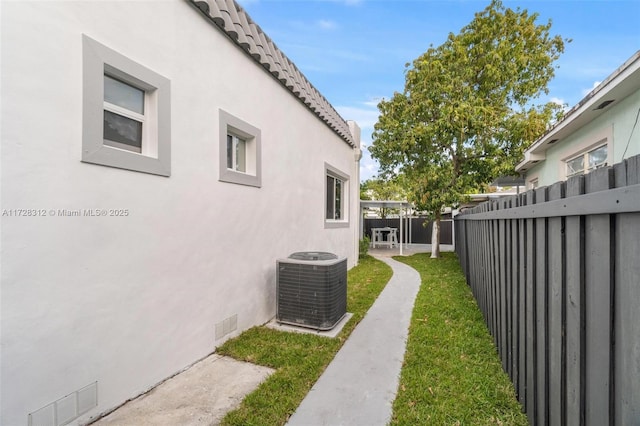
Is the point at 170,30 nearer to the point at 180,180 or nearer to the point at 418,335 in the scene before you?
the point at 180,180

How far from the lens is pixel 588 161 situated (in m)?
6.17

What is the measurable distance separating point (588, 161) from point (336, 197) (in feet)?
18.8

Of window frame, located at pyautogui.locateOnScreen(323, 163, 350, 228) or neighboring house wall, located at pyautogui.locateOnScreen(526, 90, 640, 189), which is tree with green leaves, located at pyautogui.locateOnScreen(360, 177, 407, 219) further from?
neighboring house wall, located at pyautogui.locateOnScreen(526, 90, 640, 189)

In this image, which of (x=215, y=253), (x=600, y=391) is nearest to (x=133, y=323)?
(x=215, y=253)

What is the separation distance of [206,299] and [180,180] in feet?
4.52

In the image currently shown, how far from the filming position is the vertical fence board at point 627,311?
1067mm

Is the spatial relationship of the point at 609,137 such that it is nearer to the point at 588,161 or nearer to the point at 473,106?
the point at 588,161

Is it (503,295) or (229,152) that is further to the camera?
(229,152)

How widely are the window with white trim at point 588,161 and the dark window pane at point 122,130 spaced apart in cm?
751

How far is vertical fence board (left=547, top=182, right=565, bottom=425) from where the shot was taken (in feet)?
5.44

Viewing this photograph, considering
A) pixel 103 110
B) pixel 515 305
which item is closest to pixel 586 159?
pixel 515 305

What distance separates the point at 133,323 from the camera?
2592 millimetres

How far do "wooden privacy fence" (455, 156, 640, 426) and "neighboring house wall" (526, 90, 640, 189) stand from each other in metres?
3.89

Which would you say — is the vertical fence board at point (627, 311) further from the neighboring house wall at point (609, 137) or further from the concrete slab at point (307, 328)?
the neighboring house wall at point (609, 137)
